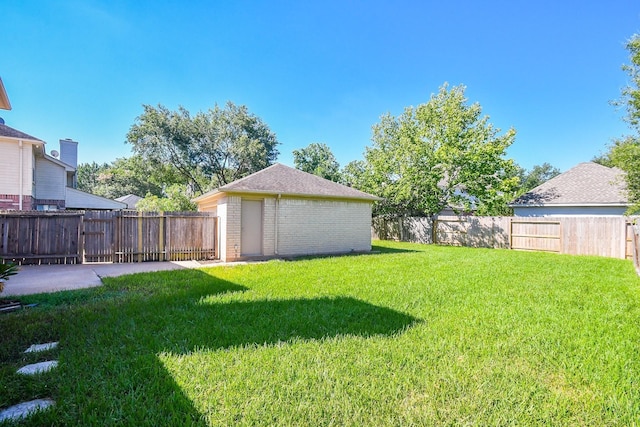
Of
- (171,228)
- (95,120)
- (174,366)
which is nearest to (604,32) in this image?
(174,366)

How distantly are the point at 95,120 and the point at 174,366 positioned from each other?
2242 centimetres

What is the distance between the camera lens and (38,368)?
9.48 feet

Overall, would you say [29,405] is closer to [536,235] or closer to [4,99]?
[4,99]

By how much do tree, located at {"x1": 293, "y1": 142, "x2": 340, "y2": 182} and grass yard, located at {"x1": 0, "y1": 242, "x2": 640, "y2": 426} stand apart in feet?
89.5

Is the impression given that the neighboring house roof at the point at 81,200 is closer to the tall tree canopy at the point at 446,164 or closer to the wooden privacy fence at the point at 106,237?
the wooden privacy fence at the point at 106,237

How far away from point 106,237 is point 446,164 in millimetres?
16359

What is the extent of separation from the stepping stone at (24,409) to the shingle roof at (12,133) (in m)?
15.7

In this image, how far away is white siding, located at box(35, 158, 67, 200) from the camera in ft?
53.1

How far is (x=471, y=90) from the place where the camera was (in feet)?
60.8

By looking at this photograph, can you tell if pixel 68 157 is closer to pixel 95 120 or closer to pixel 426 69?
pixel 95 120

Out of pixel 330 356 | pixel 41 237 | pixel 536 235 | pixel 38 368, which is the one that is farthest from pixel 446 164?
pixel 38 368

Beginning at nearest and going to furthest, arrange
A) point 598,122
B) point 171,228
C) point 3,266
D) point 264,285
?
point 3,266 < point 264,285 < point 171,228 < point 598,122

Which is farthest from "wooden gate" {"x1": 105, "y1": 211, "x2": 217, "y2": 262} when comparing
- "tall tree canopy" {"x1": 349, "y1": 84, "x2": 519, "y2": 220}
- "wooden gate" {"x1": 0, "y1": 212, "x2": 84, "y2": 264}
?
"tall tree canopy" {"x1": 349, "y1": 84, "x2": 519, "y2": 220}

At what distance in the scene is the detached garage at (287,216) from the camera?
34.8 feet
